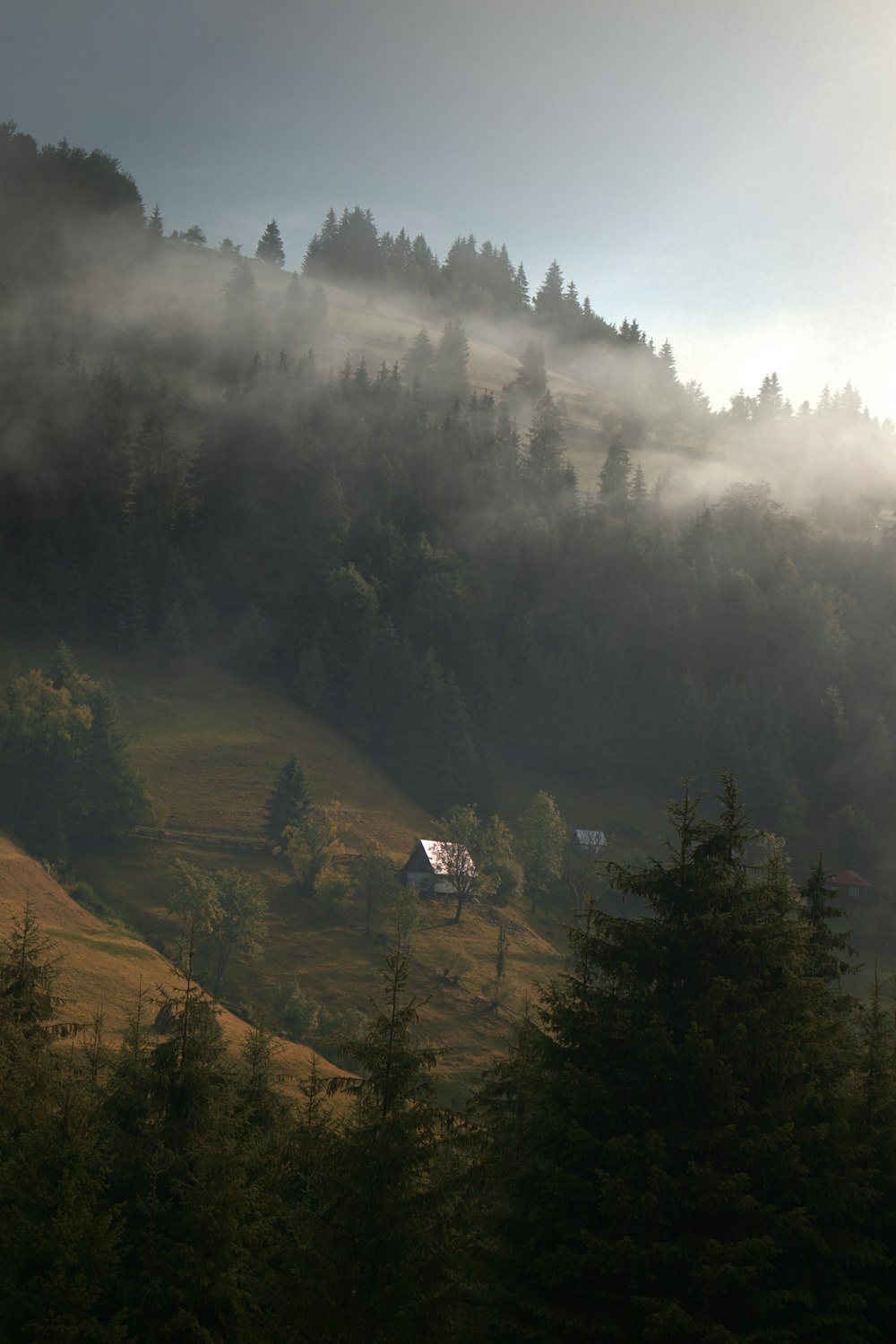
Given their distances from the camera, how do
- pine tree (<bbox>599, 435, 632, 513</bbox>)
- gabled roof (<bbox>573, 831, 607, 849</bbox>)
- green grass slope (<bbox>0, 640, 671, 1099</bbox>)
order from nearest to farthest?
green grass slope (<bbox>0, 640, 671, 1099</bbox>), gabled roof (<bbox>573, 831, 607, 849</bbox>), pine tree (<bbox>599, 435, 632, 513</bbox>)

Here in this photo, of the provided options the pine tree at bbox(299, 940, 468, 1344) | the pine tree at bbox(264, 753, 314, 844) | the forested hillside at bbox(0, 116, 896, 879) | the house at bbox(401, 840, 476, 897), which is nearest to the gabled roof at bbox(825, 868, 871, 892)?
the forested hillside at bbox(0, 116, 896, 879)

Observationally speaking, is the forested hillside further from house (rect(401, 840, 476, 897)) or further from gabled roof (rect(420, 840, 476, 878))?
house (rect(401, 840, 476, 897))

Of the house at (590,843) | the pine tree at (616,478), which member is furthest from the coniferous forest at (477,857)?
the house at (590,843)

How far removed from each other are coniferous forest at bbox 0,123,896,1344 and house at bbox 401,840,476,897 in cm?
467

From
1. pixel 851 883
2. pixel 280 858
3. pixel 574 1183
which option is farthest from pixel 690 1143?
pixel 851 883

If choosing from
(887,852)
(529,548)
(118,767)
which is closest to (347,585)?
(529,548)

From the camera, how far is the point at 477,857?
332 feet

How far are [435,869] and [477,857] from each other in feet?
15.8

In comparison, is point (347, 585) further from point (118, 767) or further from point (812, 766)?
point (812, 766)

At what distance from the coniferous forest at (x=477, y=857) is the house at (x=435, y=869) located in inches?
184

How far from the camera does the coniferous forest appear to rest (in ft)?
62.5

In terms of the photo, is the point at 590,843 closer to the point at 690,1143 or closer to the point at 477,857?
the point at 477,857

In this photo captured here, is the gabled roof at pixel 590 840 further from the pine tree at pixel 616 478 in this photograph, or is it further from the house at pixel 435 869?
the pine tree at pixel 616 478

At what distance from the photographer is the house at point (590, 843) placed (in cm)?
11700
